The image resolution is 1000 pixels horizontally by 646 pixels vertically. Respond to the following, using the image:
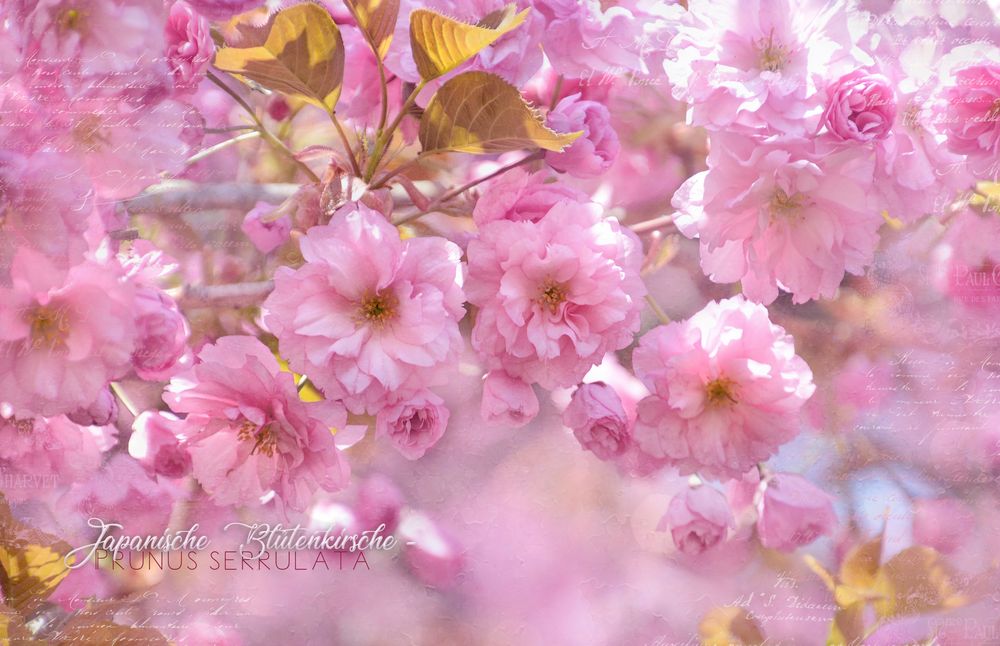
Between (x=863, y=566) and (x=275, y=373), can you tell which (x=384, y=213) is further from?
(x=863, y=566)

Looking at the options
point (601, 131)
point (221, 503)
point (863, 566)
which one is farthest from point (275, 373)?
point (863, 566)

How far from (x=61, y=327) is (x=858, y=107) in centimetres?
50

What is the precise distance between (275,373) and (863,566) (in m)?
0.41

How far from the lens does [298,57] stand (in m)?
0.45

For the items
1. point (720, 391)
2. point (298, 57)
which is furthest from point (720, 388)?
point (298, 57)

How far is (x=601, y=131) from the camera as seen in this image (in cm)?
48

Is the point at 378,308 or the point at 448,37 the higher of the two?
the point at 448,37

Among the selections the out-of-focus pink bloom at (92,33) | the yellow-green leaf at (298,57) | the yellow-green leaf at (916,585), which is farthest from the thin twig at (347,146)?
the yellow-green leaf at (916,585)

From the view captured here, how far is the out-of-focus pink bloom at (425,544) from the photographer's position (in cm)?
52

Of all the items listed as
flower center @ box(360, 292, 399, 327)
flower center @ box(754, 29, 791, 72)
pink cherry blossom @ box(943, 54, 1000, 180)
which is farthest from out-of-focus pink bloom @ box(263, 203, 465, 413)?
pink cherry blossom @ box(943, 54, 1000, 180)

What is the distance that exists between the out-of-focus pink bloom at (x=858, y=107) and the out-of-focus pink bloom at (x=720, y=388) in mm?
117

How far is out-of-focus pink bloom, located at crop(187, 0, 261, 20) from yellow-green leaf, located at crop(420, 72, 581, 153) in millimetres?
131

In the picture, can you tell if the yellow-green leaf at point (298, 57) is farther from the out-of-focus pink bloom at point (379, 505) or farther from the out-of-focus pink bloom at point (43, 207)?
the out-of-focus pink bloom at point (379, 505)

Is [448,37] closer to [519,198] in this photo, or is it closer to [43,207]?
[519,198]
